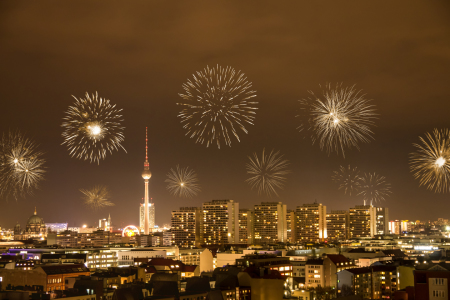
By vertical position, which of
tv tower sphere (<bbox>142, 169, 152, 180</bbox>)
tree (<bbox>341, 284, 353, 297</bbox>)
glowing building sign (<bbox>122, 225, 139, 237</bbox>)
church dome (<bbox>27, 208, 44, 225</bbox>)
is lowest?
tree (<bbox>341, 284, 353, 297</bbox>)

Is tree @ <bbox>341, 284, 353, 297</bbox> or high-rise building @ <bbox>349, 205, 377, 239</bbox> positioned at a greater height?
high-rise building @ <bbox>349, 205, 377, 239</bbox>

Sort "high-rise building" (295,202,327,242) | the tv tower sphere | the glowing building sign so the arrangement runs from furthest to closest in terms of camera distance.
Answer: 1. the glowing building sign
2. the tv tower sphere
3. "high-rise building" (295,202,327,242)

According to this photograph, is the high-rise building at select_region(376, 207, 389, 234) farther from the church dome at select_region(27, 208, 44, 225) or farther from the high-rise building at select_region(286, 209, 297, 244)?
the church dome at select_region(27, 208, 44, 225)

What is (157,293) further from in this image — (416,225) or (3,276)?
(416,225)

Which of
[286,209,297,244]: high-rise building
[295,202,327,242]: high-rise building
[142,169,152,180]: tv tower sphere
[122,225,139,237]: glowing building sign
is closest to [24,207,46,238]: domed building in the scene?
[122,225,139,237]: glowing building sign

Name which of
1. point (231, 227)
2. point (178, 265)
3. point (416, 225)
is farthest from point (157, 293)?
point (416, 225)


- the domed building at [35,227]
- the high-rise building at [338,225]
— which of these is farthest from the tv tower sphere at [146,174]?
the domed building at [35,227]
